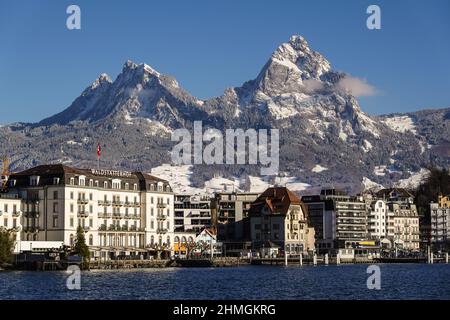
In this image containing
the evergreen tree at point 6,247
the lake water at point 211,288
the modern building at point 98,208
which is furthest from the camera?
the modern building at point 98,208

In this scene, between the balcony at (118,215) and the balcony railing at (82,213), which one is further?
the balcony at (118,215)

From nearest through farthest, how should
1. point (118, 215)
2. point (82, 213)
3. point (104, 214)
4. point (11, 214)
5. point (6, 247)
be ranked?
point (6, 247) < point (11, 214) < point (82, 213) < point (104, 214) < point (118, 215)

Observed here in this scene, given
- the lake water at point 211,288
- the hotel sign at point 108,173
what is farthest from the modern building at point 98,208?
the lake water at point 211,288

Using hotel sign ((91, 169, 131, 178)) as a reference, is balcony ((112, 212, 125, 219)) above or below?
below

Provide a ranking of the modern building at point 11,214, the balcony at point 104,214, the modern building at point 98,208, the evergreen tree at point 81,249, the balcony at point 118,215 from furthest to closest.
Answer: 1. the balcony at point 118,215
2. the balcony at point 104,214
3. the modern building at point 98,208
4. the modern building at point 11,214
5. the evergreen tree at point 81,249

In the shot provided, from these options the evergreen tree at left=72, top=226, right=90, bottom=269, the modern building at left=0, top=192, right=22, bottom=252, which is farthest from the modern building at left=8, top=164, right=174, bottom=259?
the evergreen tree at left=72, top=226, right=90, bottom=269

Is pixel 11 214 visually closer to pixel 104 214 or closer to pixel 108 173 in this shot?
pixel 104 214

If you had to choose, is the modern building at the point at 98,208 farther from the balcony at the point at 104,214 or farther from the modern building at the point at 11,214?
the modern building at the point at 11,214

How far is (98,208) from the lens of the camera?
578 ft

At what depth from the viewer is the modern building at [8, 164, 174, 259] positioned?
169 m

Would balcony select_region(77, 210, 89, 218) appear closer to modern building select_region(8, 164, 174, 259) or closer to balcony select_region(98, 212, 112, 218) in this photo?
modern building select_region(8, 164, 174, 259)

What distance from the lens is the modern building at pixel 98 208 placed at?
16912 centimetres

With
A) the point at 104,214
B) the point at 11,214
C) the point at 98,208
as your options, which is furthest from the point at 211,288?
the point at 104,214
